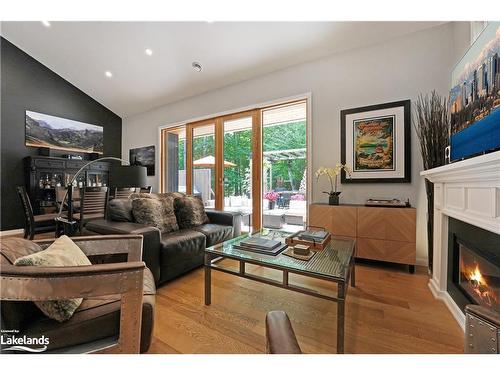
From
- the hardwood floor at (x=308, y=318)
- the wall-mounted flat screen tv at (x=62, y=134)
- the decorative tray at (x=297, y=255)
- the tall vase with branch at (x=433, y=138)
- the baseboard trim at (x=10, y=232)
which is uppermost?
the wall-mounted flat screen tv at (x=62, y=134)

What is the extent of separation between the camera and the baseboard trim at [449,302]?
147 centimetres

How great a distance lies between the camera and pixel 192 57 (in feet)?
11.0

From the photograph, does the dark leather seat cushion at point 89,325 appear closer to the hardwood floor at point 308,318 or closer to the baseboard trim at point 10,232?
the hardwood floor at point 308,318

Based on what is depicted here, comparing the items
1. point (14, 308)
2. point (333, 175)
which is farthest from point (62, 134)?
point (333, 175)

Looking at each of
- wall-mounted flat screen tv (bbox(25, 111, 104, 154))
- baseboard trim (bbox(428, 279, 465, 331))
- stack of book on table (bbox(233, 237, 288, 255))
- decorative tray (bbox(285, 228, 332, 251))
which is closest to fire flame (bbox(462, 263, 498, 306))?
baseboard trim (bbox(428, 279, 465, 331))

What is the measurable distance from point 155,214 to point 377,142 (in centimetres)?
284

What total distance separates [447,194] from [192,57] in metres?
3.67

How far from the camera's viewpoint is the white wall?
7.98ft

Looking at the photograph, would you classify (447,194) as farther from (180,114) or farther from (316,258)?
(180,114)

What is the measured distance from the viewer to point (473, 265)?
57.6 inches

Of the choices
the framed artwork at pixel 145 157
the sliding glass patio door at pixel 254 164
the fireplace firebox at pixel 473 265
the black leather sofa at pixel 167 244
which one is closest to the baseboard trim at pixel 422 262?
the fireplace firebox at pixel 473 265

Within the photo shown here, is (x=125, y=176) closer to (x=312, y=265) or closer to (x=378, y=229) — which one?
(x=312, y=265)

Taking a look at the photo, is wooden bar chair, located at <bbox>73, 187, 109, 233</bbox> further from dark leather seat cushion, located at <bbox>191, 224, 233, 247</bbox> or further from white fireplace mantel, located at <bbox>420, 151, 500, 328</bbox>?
white fireplace mantel, located at <bbox>420, 151, 500, 328</bbox>
